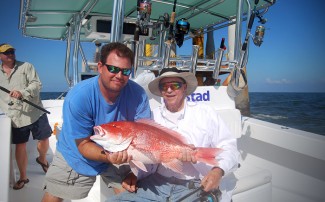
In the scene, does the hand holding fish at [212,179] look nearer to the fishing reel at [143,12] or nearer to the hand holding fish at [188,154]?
the hand holding fish at [188,154]

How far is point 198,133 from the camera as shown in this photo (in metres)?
2.47

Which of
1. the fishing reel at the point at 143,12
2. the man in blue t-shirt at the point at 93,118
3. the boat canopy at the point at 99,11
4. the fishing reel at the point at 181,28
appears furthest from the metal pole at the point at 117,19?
the boat canopy at the point at 99,11

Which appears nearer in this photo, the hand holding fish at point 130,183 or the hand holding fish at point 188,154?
the hand holding fish at point 188,154

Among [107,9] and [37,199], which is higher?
[107,9]

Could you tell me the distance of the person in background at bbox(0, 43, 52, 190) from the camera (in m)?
3.75

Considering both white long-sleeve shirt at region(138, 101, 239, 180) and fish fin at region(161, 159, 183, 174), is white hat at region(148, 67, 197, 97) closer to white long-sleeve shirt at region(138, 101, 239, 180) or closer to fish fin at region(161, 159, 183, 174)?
white long-sleeve shirt at region(138, 101, 239, 180)

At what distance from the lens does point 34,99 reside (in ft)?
13.3

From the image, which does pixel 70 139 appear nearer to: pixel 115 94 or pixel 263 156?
pixel 115 94

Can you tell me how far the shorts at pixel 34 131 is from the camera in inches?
149

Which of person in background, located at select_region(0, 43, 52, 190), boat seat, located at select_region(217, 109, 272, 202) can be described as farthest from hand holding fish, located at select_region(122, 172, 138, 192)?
person in background, located at select_region(0, 43, 52, 190)

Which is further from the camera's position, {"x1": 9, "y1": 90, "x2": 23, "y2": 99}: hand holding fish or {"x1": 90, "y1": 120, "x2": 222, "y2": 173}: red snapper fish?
{"x1": 9, "y1": 90, "x2": 23, "y2": 99}: hand holding fish

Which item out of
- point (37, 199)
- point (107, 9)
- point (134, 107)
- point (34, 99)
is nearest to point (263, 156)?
point (134, 107)

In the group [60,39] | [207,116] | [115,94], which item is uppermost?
[60,39]

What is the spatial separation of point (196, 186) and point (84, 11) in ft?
14.1
